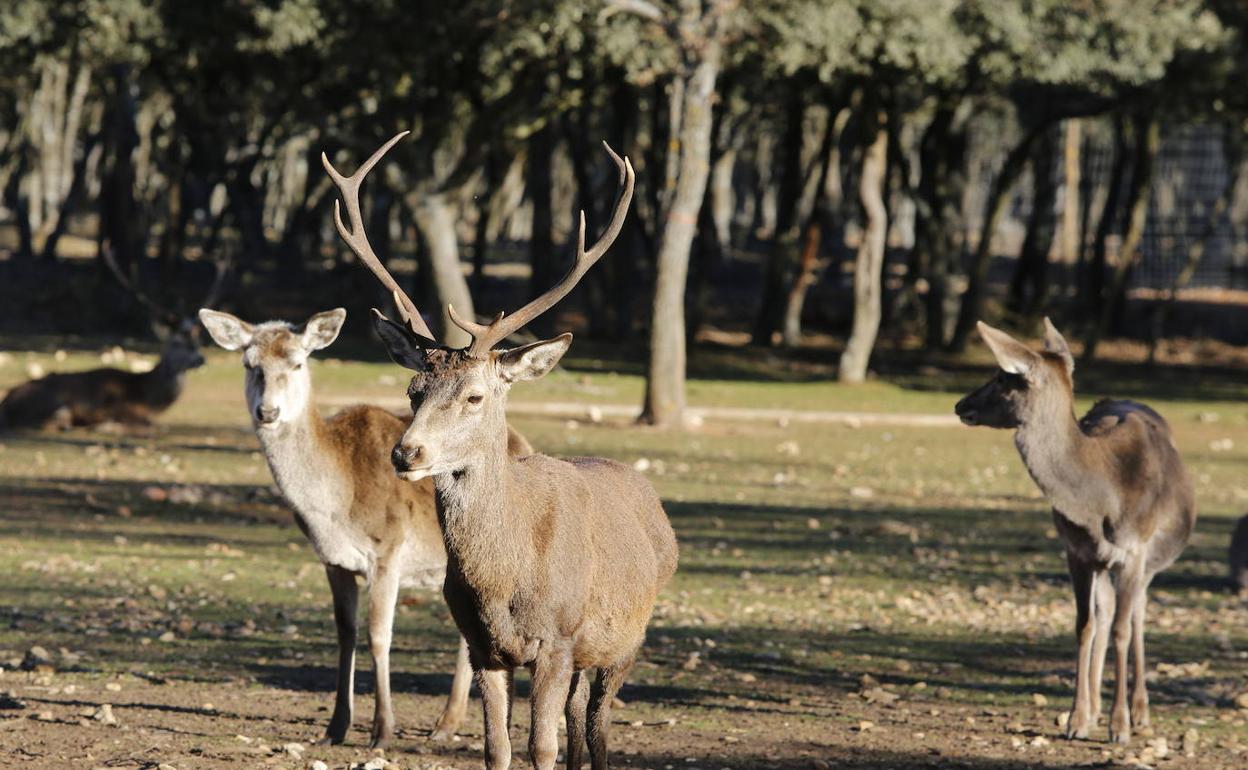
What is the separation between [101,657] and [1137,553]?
5.37m

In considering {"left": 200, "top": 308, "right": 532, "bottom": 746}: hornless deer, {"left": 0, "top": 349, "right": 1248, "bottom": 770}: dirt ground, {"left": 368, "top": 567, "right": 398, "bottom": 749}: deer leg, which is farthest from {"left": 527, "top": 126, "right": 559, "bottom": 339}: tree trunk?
{"left": 368, "top": 567, "right": 398, "bottom": 749}: deer leg

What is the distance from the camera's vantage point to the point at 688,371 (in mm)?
30938

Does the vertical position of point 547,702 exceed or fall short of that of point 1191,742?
it exceeds it

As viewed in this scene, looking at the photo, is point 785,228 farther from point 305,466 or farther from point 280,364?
point 305,466

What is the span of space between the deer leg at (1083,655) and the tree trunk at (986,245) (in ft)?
80.6

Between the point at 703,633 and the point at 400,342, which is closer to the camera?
the point at 400,342

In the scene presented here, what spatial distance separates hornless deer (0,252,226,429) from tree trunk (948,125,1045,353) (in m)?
17.1

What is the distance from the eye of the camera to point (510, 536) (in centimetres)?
614

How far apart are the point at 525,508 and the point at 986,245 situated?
28564 mm

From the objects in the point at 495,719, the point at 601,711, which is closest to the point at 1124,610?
the point at 601,711

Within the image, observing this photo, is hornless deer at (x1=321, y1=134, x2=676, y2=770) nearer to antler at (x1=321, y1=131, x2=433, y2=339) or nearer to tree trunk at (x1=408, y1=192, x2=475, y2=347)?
antler at (x1=321, y1=131, x2=433, y2=339)

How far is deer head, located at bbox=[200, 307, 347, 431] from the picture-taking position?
8.31 metres

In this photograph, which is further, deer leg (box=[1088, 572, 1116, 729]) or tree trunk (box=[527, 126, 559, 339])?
tree trunk (box=[527, 126, 559, 339])

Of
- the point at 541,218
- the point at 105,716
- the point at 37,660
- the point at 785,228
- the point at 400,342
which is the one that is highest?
the point at 785,228
